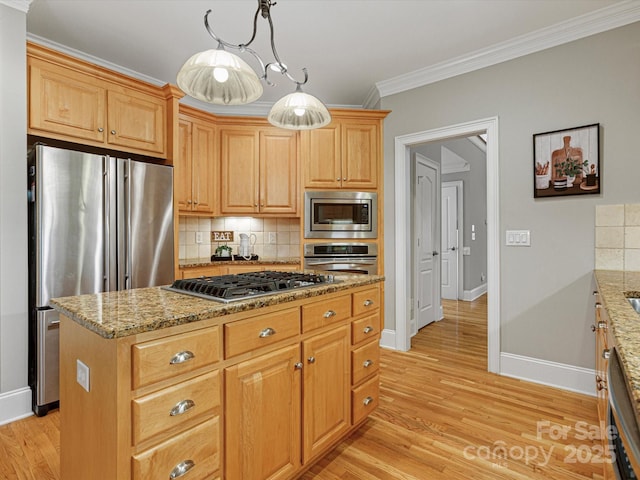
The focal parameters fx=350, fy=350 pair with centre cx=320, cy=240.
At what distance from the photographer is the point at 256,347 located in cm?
143

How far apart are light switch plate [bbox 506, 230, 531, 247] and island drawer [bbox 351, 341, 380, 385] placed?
156 centimetres

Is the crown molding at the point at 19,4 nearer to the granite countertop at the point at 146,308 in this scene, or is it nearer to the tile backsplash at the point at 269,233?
the granite countertop at the point at 146,308

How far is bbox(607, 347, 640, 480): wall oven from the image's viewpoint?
0.55 m

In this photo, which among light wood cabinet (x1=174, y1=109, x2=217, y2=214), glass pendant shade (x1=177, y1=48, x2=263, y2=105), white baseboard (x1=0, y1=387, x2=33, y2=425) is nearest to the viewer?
glass pendant shade (x1=177, y1=48, x2=263, y2=105)

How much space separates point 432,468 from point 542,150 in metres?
2.41

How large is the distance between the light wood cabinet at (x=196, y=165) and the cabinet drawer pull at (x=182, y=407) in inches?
98.1

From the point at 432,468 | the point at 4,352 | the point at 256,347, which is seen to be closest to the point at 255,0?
the point at 256,347

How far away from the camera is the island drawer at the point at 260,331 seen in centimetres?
133

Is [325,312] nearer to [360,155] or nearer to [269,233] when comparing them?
[360,155]

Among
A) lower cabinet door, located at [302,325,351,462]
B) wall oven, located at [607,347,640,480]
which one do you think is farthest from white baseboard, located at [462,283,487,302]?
wall oven, located at [607,347,640,480]

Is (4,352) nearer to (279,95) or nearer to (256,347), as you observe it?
(256,347)

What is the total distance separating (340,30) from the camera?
272 cm

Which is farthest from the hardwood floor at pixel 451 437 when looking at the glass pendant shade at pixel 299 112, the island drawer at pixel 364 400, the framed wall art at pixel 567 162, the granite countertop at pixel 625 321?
the glass pendant shade at pixel 299 112

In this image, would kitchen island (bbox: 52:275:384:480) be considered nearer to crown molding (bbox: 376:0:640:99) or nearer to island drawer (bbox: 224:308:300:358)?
island drawer (bbox: 224:308:300:358)
